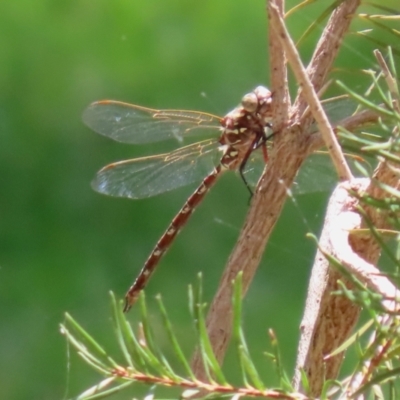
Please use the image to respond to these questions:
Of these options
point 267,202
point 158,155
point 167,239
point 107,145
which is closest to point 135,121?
point 158,155

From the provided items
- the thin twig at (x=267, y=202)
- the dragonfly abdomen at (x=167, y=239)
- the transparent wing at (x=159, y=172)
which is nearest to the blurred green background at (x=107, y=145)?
the transparent wing at (x=159, y=172)

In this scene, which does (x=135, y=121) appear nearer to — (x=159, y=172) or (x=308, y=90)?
(x=159, y=172)

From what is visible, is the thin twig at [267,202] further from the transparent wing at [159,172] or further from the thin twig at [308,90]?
the transparent wing at [159,172]

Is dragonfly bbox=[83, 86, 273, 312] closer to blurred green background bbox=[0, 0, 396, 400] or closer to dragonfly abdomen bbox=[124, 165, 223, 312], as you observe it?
dragonfly abdomen bbox=[124, 165, 223, 312]

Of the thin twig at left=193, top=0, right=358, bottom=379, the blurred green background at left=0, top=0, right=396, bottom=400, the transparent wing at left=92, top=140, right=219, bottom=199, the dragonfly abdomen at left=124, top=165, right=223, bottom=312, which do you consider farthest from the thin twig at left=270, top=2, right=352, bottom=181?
the blurred green background at left=0, top=0, right=396, bottom=400

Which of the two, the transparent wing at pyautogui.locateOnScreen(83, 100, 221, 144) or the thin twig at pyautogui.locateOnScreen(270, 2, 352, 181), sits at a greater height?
the thin twig at pyautogui.locateOnScreen(270, 2, 352, 181)

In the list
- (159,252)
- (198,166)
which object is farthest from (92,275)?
(159,252)

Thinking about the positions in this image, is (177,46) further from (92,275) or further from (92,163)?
(92,275)
